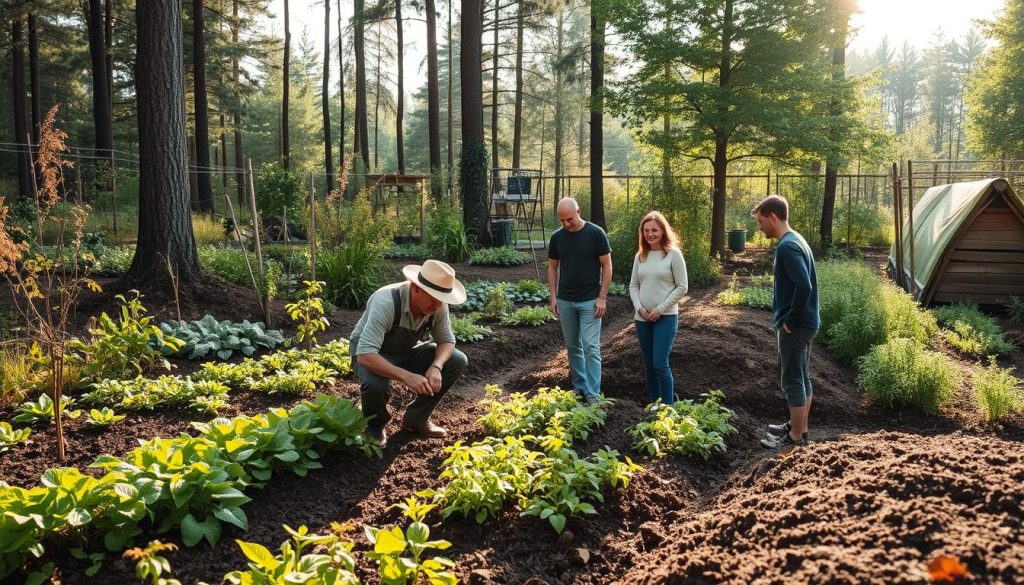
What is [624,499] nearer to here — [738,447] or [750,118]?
[738,447]

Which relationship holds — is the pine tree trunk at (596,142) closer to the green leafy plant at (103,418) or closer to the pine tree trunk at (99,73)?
the pine tree trunk at (99,73)

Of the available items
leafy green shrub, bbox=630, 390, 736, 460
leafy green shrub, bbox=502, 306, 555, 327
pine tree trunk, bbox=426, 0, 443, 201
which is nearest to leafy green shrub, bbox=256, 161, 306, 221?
pine tree trunk, bbox=426, 0, 443, 201

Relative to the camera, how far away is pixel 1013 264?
9.68 meters

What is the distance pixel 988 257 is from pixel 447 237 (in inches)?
398

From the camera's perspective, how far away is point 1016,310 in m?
9.34

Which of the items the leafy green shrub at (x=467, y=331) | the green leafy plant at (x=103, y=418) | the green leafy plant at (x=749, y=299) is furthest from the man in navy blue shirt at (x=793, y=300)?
the green leafy plant at (x=749, y=299)

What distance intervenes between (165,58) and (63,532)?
7.61 metres

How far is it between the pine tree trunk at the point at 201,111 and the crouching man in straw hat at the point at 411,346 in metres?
17.1

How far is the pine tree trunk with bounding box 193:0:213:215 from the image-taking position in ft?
65.7

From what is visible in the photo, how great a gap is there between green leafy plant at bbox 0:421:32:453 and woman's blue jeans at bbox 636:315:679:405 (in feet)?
14.2

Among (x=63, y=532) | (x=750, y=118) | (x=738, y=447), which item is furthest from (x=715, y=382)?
(x=750, y=118)

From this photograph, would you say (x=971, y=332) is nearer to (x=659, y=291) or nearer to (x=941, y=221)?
(x=941, y=221)

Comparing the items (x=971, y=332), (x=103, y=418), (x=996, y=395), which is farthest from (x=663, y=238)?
(x=971, y=332)

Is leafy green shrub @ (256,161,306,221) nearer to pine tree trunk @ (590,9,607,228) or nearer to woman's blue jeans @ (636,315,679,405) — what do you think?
pine tree trunk @ (590,9,607,228)
